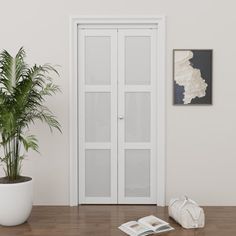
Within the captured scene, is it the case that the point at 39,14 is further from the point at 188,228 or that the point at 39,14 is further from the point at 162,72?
the point at 188,228

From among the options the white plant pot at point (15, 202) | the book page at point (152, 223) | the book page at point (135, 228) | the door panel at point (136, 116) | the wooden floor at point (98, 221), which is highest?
the door panel at point (136, 116)

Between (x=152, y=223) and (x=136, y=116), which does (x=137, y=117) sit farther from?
(x=152, y=223)

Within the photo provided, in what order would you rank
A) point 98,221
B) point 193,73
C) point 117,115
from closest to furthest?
point 98,221 → point 193,73 → point 117,115

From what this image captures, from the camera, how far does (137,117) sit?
3957 millimetres

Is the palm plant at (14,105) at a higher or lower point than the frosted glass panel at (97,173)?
higher

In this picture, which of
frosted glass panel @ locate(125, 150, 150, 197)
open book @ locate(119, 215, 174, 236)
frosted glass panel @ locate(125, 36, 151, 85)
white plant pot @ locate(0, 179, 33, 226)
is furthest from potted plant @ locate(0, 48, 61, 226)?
frosted glass panel @ locate(125, 150, 150, 197)

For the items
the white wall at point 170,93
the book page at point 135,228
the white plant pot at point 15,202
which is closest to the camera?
the book page at point 135,228

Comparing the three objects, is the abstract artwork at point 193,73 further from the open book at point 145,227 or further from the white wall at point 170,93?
the open book at point 145,227

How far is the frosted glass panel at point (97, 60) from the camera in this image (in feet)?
→ 12.8

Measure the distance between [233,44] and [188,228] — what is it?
83.2 inches

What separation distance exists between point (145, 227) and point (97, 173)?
1082mm

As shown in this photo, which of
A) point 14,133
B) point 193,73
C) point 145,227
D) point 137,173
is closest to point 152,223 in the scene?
point 145,227

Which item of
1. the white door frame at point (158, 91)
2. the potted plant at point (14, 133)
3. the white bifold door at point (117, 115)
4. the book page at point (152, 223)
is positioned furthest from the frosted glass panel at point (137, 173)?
the potted plant at point (14, 133)

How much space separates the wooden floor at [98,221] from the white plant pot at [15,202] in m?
0.10
